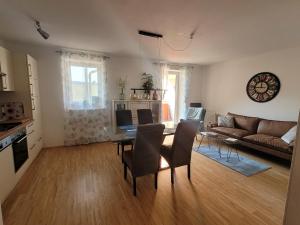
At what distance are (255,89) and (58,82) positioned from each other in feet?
16.9

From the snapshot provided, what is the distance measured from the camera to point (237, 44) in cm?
348

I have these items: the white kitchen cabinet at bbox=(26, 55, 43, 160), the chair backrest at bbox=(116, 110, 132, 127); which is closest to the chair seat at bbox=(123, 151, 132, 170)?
the chair backrest at bbox=(116, 110, 132, 127)

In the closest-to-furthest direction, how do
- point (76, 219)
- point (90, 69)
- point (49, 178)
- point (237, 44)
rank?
point (76, 219) < point (49, 178) < point (237, 44) < point (90, 69)

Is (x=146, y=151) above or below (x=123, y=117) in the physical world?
below

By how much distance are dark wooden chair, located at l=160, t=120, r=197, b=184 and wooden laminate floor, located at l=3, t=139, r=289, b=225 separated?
35 cm

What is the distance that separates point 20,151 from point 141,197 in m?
2.05

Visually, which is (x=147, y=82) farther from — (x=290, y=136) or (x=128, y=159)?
(x=290, y=136)

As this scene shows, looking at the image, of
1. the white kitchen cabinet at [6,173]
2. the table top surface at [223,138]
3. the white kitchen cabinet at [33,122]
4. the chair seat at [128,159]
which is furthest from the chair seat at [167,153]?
the white kitchen cabinet at [33,122]

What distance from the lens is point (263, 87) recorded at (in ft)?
13.8

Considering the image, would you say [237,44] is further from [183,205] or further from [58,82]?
[58,82]

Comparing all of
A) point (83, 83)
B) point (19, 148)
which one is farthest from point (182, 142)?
point (83, 83)

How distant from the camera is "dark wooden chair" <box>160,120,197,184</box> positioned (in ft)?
7.85

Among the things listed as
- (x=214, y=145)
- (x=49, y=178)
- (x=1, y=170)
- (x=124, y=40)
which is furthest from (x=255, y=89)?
(x=1, y=170)

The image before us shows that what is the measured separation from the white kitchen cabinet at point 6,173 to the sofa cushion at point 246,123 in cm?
502
